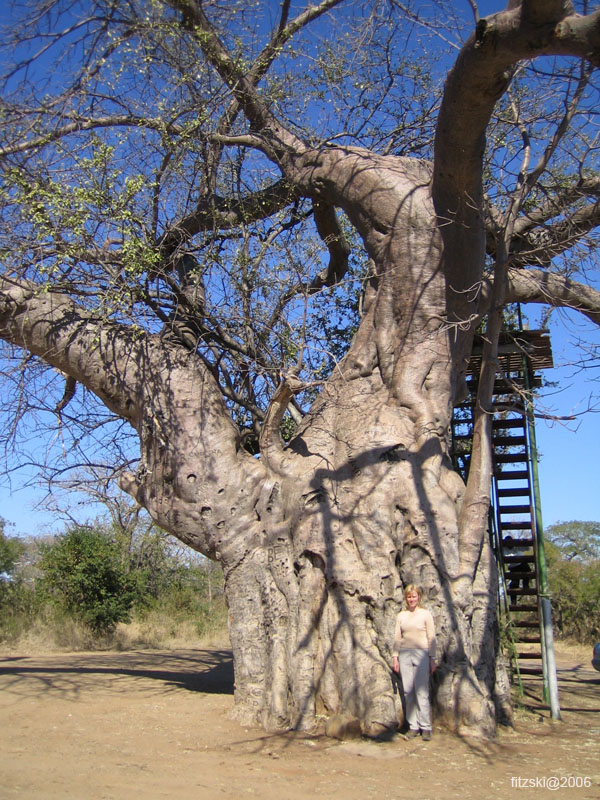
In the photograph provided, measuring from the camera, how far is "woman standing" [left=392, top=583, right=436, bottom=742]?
5.13 meters

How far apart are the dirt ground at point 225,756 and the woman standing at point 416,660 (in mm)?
158

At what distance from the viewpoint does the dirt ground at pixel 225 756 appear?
4027mm

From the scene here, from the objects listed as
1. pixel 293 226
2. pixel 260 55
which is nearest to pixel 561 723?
pixel 293 226

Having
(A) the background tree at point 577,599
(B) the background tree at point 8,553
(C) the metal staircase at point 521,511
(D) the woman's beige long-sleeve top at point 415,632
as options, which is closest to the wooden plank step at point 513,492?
(C) the metal staircase at point 521,511

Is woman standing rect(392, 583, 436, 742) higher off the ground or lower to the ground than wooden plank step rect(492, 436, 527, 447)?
lower

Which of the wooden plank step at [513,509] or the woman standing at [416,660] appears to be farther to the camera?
the wooden plank step at [513,509]

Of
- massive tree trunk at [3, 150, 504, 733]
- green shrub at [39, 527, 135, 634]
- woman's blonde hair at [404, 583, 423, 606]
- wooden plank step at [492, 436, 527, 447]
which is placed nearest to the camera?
woman's blonde hair at [404, 583, 423, 606]

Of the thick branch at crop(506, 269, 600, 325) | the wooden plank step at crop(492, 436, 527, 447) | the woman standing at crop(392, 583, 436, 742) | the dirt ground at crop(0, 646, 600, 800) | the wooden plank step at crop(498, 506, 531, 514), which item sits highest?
the thick branch at crop(506, 269, 600, 325)

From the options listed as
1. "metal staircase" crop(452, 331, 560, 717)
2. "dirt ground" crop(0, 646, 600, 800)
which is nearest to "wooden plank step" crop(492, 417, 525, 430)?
"metal staircase" crop(452, 331, 560, 717)

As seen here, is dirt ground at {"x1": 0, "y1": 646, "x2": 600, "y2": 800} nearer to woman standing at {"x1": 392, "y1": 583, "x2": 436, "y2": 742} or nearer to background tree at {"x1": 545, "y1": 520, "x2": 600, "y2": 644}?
woman standing at {"x1": 392, "y1": 583, "x2": 436, "y2": 742}

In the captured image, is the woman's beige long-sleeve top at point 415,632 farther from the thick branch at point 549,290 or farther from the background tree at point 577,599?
the background tree at point 577,599

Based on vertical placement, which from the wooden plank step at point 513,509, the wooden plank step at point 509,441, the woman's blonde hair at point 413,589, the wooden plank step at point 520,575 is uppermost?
the wooden plank step at point 509,441

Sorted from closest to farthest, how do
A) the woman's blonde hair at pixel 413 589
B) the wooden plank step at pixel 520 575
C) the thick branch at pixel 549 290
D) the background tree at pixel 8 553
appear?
the woman's blonde hair at pixel 413 589, the thick branch at pixel 549 290, the wooden plank step at pixel 520 575, the background tree at pixel 8 553

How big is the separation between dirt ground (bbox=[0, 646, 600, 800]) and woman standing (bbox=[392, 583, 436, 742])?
0.52 feet
